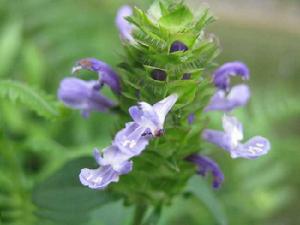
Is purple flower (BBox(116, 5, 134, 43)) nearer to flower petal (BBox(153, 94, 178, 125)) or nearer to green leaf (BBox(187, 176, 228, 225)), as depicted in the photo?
flower petal (BBox(153, 94, 178, 125))

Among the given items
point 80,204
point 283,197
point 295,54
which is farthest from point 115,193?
point 295,54

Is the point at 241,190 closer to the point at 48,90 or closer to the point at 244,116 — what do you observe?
the point at 244,116

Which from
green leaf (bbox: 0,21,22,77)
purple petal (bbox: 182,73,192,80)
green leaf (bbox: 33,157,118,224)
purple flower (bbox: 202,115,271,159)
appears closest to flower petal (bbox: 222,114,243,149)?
purple flower (bbox: 202,115,271,159)

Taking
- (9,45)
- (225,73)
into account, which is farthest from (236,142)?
(9,45)

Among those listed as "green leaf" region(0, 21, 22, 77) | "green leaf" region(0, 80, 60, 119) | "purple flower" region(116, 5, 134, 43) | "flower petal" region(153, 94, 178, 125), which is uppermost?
"green leaf" region(0, 21, 22, 77)

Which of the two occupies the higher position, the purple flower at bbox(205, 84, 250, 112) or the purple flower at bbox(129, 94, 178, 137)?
the purple flower at bbox(205, 84, 250, 112)

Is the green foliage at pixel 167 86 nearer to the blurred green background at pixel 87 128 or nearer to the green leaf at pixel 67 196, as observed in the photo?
the green leaf at pixel 67 196

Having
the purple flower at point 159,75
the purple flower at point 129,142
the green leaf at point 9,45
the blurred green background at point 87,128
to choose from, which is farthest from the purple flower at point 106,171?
the green leaf at point 9,45
